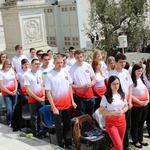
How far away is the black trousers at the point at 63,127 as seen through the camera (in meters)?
6.71

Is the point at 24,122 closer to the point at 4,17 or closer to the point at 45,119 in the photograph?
the point at 45,119

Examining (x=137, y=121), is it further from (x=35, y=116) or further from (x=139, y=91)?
(x=35, y=116)

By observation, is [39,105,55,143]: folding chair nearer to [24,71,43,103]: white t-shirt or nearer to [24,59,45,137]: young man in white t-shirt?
[24,59,45,137]: young man in white t-shirt

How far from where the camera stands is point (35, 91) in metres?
7.27

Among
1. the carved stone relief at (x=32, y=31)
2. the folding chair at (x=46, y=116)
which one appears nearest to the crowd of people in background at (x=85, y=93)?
the folding chair at (x=46, y=116)

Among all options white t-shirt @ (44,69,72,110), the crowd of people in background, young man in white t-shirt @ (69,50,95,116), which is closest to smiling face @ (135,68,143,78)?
the crowd of people in background

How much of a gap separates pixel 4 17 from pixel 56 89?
372 inches

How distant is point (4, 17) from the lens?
15180 mm

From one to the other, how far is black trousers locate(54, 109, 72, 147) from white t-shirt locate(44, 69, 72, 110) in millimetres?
145

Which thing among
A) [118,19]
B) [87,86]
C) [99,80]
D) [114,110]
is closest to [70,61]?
[99,80]

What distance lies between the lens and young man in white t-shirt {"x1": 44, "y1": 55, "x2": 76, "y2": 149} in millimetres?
6551

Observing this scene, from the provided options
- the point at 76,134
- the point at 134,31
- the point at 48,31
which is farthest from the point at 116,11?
the point at 76,134

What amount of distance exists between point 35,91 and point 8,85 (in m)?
1.07

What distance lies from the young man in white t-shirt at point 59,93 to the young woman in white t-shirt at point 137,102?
4.08ft
